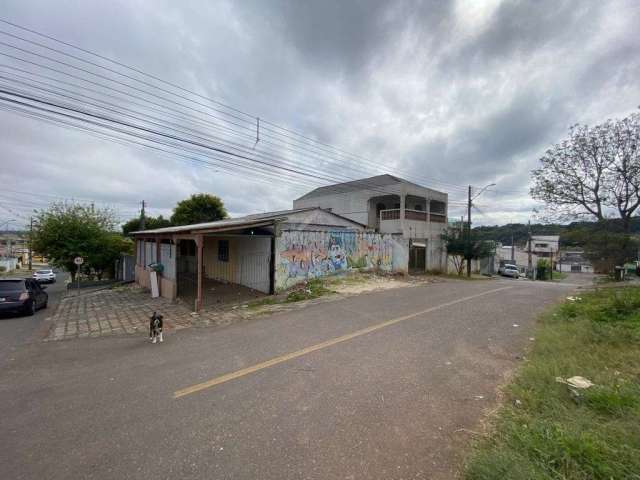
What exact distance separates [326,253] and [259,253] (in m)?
3.51

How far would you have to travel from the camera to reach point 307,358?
181 inches

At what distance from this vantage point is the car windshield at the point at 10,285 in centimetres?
882

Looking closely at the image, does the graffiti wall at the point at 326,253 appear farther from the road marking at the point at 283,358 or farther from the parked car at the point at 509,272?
the parked car at the point at 509,272

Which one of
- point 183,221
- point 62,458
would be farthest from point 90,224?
point 62,458

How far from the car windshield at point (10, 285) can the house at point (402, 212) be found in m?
17.6

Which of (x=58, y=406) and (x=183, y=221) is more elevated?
(x=183, y=221)

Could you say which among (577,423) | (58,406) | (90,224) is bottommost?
(58,406)

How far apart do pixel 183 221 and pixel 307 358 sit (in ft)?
102

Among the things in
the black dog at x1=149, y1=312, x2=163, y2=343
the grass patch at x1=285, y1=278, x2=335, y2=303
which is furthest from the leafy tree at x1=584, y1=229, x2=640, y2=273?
the black dog at x1=149, y1=312, x2=163, y2=343

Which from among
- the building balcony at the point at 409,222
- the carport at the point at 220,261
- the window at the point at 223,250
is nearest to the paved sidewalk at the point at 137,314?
the carport at the point at 220,261

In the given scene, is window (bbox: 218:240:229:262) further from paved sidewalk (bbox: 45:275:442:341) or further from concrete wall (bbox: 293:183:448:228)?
concrete wall (bbox: 293:183:448:228)

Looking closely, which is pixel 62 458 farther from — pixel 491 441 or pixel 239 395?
pixel 491 441

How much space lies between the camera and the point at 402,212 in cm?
1958

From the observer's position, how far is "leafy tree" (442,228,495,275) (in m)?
20.5
